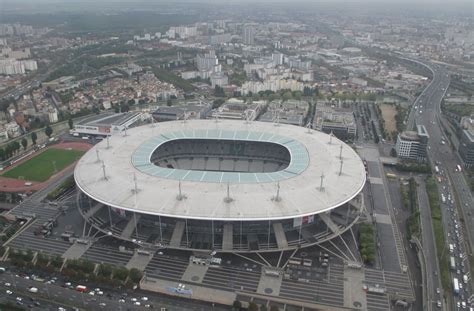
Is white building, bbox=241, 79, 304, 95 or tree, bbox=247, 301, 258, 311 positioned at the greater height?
white building, bbox=241, 79, 304, 95

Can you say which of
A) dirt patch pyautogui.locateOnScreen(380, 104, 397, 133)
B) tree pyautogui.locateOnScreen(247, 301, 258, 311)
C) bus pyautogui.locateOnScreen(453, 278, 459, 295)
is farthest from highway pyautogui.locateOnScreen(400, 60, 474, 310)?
tree pyautogui.locateOnScreen(247, 301, 258, 311)

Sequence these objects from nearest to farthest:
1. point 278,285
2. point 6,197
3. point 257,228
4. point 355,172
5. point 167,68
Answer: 1. point 278,285
2. point 257,228
3. point 355,172
4. point 6,197
5. point 167,68

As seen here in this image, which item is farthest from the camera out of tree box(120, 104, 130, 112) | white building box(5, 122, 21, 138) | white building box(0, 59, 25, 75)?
white building box(0, 59, 25, 75)

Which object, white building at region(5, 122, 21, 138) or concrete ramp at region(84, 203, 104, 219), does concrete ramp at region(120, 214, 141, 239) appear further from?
white building at region(5, 122, 21, 138)

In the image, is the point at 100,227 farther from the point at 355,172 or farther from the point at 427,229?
the point at 427,229

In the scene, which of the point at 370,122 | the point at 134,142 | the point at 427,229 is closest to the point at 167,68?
the point at 370,122

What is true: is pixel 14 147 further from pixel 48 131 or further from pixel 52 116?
pixel 52 116

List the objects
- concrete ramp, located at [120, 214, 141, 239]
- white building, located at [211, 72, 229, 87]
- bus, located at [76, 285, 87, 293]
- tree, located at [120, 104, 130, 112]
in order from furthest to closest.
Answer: white building, located at [211, 72, 229, 87], tree, located at [120, 104, 130, 112], concrete ramp, located at [120, 214, 141, 239], bus, located at [76, 285, 87, 293]
